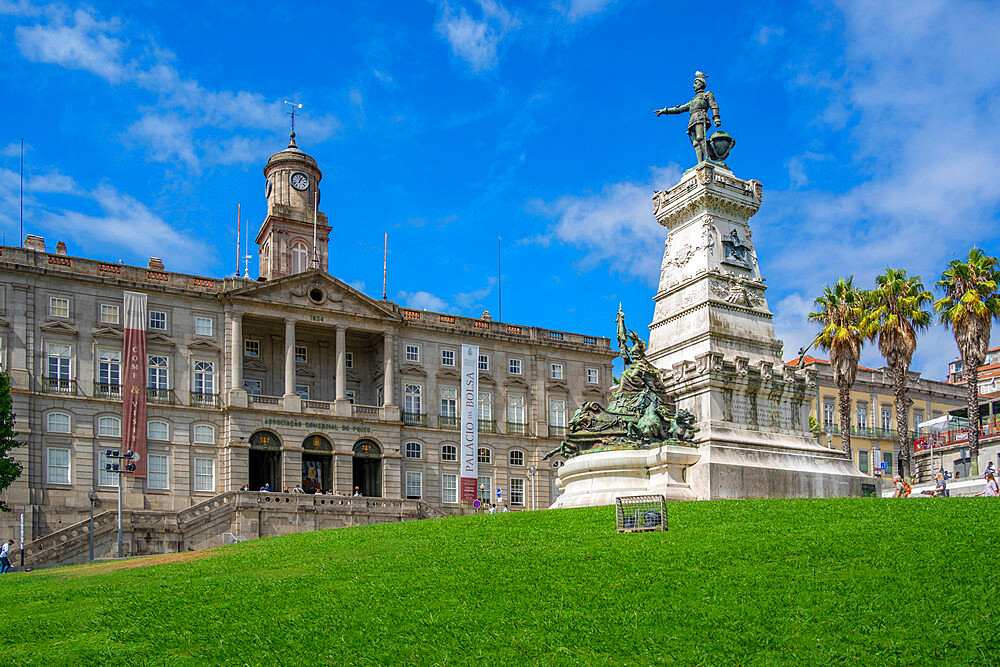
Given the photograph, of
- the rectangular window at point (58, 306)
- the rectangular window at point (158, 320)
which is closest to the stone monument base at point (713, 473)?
the rectangular window at point (158, 320)

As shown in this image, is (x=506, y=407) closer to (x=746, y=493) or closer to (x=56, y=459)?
(x=56, y=459)

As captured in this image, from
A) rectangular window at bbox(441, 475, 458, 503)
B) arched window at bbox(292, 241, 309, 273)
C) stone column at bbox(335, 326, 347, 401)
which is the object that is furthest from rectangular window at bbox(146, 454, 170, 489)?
arched window at bbox(292, 241, 309, 273)

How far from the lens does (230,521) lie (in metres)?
44.4

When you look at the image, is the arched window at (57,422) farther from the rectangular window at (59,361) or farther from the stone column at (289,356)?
the stone column at (289,356)

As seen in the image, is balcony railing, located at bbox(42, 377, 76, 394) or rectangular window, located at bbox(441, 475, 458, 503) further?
rectangular window, located at bbox(441, 475, 458, 503)

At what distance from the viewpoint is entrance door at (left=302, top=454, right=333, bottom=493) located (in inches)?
2174

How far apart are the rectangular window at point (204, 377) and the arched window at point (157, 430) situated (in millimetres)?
2590

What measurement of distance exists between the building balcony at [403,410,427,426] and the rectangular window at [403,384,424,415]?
15 centimetres

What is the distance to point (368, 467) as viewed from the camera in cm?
5797

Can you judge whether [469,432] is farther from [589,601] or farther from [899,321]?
[589,601]

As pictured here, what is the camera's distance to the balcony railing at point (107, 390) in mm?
50469

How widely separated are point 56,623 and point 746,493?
51.6 ft

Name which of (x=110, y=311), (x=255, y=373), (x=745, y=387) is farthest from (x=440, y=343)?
(x=745, y=387)

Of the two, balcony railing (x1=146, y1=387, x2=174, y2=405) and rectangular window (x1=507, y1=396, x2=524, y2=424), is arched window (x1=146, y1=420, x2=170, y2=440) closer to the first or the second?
balcony railing (x1=146, y1=387, x2=174, y2=405)
